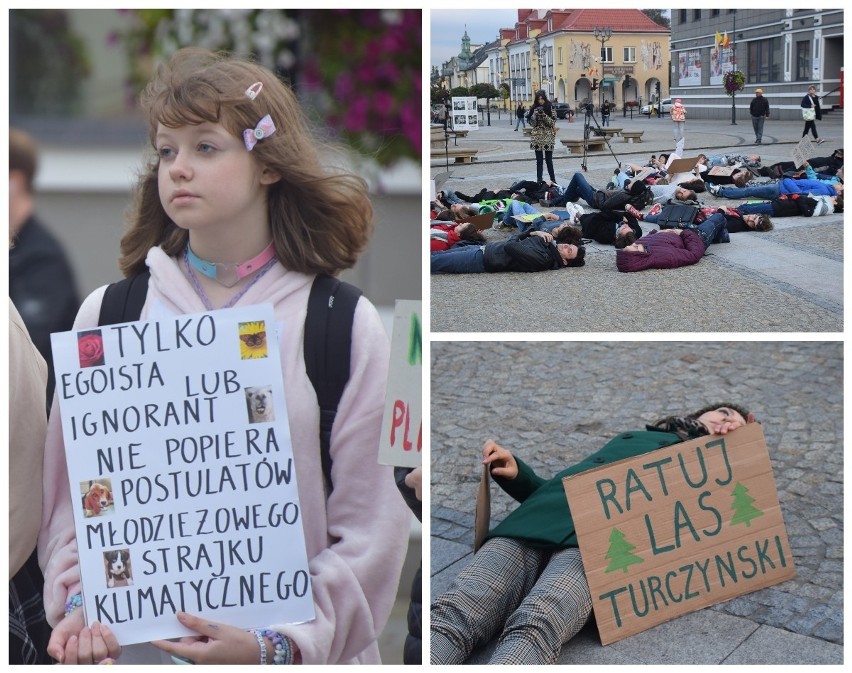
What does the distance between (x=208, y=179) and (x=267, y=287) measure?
335 mm

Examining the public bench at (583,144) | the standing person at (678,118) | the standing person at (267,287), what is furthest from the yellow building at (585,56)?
the standing person at (267,287)

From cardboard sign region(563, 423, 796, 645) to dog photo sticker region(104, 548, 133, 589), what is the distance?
4.32 feet

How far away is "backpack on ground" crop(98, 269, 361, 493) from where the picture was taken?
2885 millimetres

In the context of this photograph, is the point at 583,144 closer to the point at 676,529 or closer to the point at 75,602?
the point at 676,529

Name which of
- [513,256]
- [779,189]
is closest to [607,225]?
[513,256]

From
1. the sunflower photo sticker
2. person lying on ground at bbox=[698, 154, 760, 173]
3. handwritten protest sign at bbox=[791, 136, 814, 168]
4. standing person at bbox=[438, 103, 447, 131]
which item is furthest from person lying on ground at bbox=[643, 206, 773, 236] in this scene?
A: the sunflower photo sticker

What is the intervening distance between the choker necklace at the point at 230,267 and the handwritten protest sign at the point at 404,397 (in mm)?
395

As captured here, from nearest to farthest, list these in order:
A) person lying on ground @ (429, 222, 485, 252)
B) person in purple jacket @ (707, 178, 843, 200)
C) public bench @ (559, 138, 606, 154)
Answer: public bench @ (559, 138, 606, 154) → person lying on ground @ (429, 222, 485, 252) → person in purple jacket @ (707, 178, 843, 200)

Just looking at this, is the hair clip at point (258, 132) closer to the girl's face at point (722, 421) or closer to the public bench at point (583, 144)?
the girl's face at point (722, 421)

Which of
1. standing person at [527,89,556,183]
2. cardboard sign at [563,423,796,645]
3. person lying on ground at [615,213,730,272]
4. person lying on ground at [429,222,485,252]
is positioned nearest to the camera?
cardboard sign at [563,423,796,645]

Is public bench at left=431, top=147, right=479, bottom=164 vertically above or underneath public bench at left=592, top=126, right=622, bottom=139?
underneath

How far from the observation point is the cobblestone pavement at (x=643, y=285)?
14.3 feet

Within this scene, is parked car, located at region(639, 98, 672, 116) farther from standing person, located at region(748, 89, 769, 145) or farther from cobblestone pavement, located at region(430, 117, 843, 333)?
standing person, located at region(748, 89, 769, 145)

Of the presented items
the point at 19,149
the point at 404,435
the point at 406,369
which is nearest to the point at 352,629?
the point at 404,435
